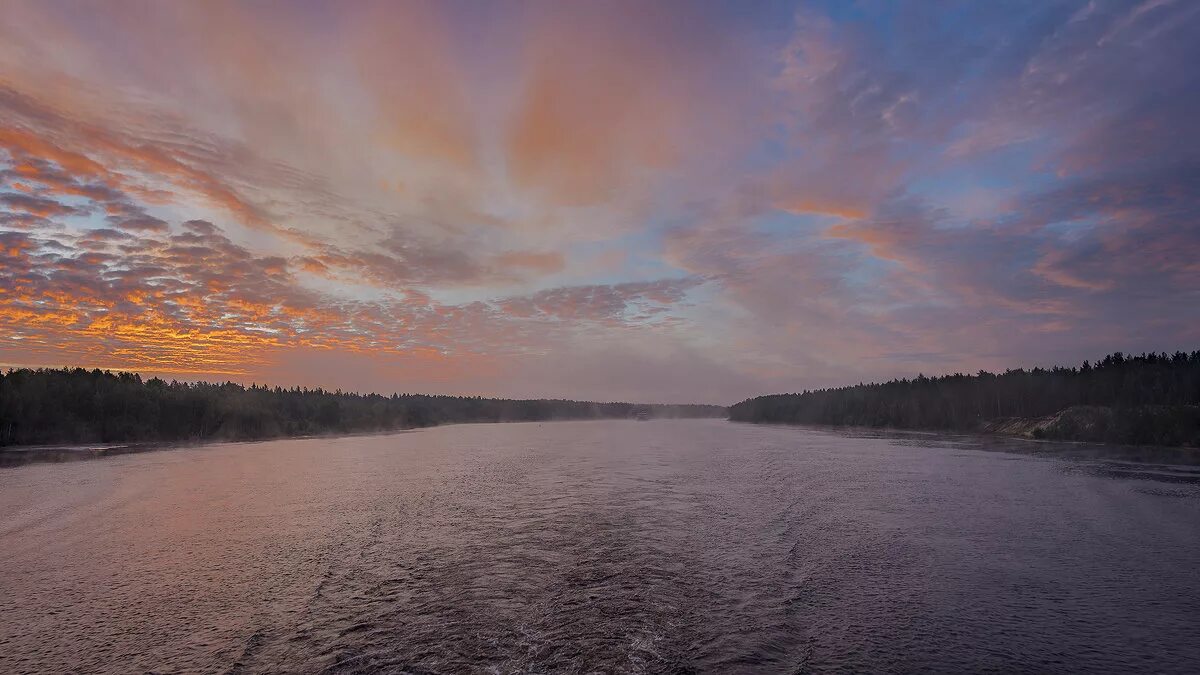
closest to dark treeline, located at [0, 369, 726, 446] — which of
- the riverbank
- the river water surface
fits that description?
the river water surface

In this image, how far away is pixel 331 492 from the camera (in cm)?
3362

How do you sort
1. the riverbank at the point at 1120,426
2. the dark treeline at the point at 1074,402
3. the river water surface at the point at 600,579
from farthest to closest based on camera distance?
1. the dark treeline at the point at 1074,402
2. the riverbank at the point at 1120,426
3. the river water surface at the point at 600,579

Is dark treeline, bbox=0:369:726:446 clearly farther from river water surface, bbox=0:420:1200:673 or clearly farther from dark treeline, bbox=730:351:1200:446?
dark treeline, bbox=730:351:1200:446

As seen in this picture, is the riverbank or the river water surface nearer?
the river water surface

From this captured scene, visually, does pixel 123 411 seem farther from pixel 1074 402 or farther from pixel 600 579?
pixel 1074 402

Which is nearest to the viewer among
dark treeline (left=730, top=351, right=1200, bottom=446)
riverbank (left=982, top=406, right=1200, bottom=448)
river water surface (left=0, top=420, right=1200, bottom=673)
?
river water surface (left=0, top=420, right=1200, bottom=673)

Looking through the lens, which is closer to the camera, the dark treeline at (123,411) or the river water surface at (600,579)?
the river water surface at (600,579)

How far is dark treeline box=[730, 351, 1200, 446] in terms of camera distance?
237ft

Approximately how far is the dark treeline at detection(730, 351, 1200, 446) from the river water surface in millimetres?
52546

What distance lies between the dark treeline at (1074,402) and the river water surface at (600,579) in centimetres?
5255

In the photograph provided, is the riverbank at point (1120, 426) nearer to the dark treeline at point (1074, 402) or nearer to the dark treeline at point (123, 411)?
the dark treeline at point (1074, 402)

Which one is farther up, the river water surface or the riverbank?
the riverbank

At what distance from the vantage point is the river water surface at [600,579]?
11180 millimetres

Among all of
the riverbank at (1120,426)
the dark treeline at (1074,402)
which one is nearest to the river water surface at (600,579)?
the riverbank at (1120,426)
